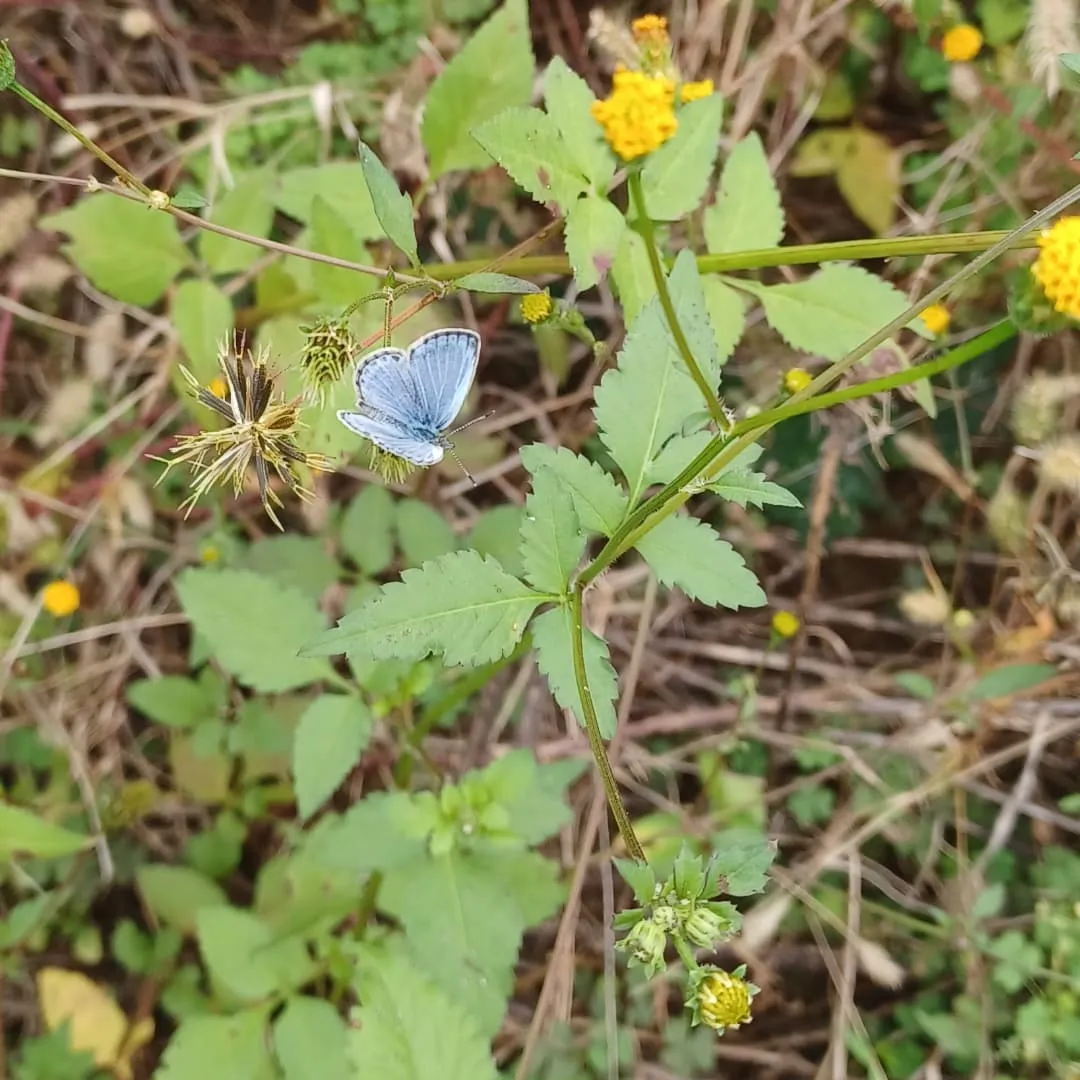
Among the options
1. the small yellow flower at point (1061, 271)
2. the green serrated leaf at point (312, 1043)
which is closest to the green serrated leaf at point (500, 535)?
the green serrated leaf at point (312, 1043)

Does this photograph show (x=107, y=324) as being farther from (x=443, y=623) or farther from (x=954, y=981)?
(x=954, y=981)

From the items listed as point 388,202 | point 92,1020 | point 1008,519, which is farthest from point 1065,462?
point 92,1020

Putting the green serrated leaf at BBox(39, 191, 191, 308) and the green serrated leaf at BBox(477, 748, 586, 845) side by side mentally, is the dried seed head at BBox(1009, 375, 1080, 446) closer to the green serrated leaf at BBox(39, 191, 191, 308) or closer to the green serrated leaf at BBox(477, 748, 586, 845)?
the green serrated leaf at BBox(477, 748, 586, 845)

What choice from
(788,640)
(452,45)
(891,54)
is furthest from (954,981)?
(452,45)

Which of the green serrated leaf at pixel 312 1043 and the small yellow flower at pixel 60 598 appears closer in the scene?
the green serrated leaf at pixel 312 1043

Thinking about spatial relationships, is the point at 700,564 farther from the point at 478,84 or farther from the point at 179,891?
the point at 179,891

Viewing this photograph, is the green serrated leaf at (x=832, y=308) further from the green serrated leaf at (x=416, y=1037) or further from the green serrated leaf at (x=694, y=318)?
the green serrated leaf at (x=416, y=1037)

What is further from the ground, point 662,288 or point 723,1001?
point 662,288
